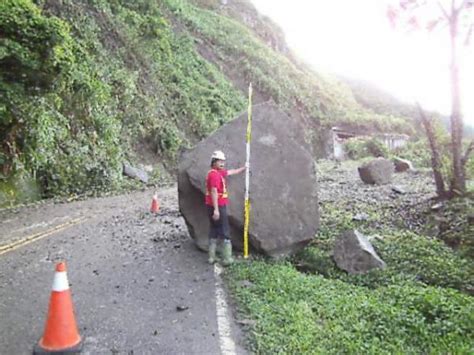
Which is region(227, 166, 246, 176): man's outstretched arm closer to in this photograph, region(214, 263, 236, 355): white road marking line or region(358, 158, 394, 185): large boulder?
region(214, 263, 236, 355): white road marking line

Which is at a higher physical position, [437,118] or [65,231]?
[437,118]

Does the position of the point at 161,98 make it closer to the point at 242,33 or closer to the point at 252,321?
the point at 252,321

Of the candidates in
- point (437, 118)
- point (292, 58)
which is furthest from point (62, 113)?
point (292, 58)

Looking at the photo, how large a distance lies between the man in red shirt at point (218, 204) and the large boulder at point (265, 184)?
284 mm

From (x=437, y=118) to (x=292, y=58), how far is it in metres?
49.3

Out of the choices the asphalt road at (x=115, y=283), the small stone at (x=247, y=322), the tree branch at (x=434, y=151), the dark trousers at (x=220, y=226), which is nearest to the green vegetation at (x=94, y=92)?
the asphalt road at (x=115, y=283)

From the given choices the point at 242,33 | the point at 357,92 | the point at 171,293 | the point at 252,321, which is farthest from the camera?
the point at 357,92

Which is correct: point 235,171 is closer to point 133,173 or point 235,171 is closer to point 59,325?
point 59,325

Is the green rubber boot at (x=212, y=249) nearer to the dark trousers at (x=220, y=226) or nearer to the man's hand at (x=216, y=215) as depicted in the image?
the dark trousers at (x=220, y=226)

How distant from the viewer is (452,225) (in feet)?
36.7

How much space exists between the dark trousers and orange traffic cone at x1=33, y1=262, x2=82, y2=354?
11.6 feet

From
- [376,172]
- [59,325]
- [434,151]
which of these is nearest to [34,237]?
[59,325]

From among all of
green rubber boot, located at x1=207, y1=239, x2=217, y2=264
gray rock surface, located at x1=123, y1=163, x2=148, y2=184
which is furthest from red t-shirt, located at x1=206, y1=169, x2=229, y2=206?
gray rock surface, located at x1=123, y1=163, x2=148, y2=184

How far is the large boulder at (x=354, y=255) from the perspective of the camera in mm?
8422
